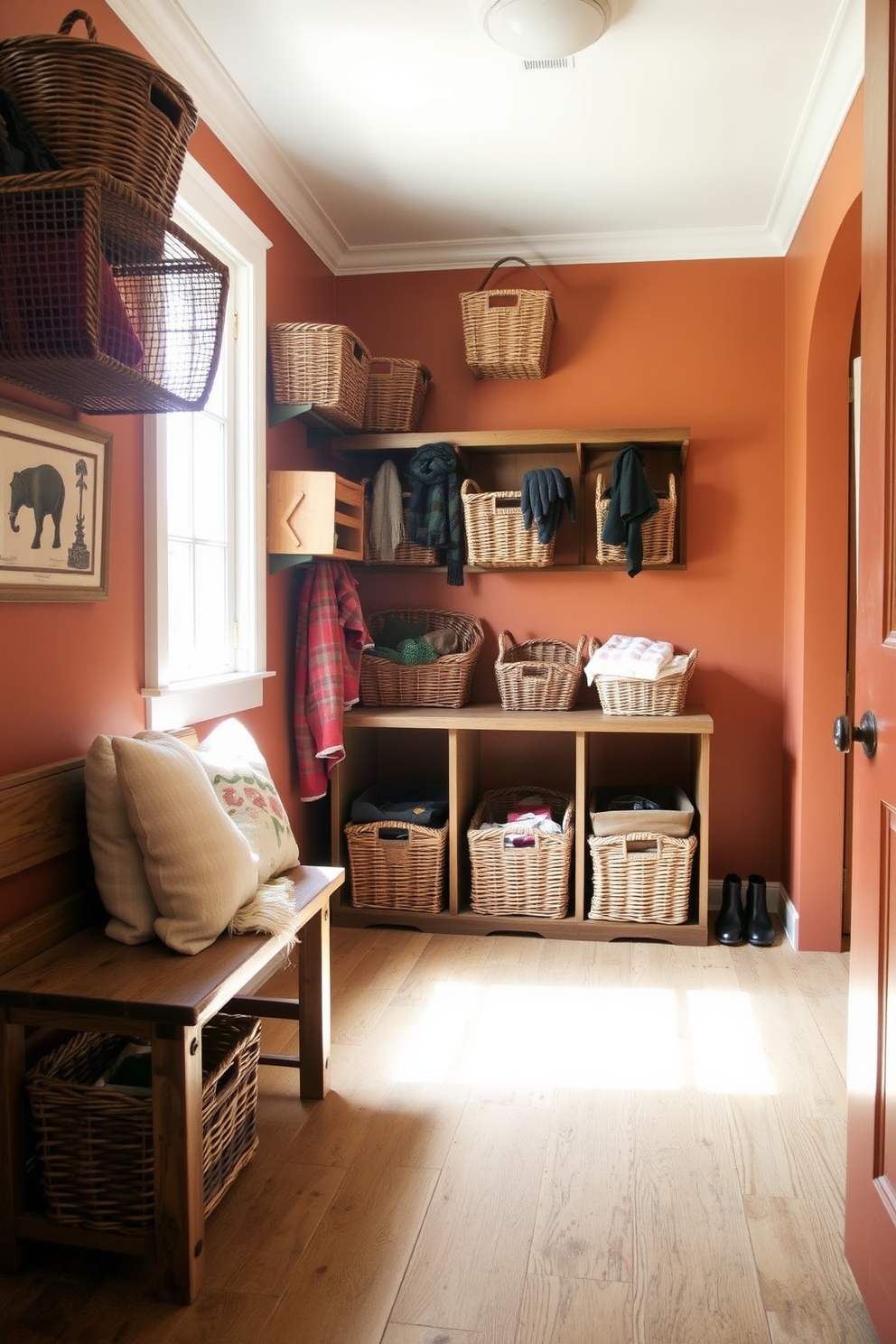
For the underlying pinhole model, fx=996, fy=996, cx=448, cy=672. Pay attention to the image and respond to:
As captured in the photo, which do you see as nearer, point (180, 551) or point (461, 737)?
point (180, 551)

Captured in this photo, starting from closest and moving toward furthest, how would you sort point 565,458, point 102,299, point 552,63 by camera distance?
point 102,299 → point 552,63 → point 565,458

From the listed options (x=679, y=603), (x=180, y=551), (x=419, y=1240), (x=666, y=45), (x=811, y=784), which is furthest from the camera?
(x=679, y=603)

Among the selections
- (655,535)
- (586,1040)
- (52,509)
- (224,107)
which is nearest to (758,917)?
(586,1040)

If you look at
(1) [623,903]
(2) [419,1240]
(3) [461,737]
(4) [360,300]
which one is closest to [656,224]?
(4) [360,300]

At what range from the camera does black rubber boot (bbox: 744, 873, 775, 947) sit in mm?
3512

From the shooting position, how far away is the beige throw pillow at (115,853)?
1956 mm

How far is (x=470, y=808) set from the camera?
3922mm

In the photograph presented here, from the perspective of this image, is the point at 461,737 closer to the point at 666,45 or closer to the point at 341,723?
the point at 341,723

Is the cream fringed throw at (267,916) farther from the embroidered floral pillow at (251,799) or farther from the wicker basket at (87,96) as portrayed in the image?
the wicker basket at (87,96)

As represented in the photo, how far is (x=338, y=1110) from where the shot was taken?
2.32m

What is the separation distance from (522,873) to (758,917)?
855 mm

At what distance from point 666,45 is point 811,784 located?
230 cm

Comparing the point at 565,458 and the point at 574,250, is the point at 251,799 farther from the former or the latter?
the point at 574,250

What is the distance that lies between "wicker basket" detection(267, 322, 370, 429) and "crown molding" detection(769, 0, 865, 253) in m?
1.54
